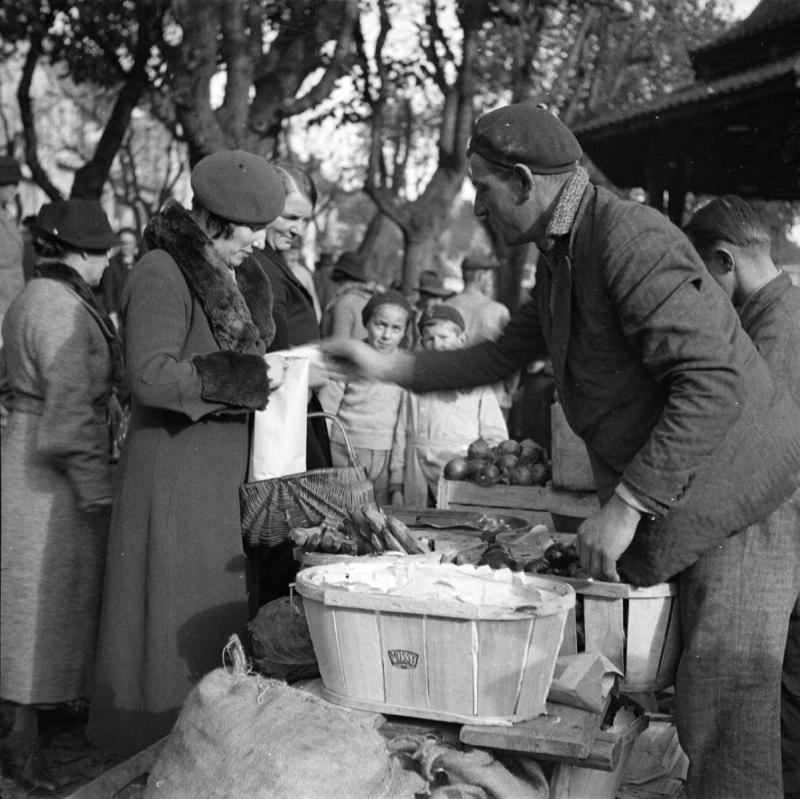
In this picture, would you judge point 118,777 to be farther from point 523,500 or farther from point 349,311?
point 349,311

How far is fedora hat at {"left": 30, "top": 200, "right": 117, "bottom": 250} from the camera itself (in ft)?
13.2

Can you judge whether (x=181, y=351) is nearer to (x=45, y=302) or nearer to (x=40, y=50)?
(x=45, y=302)

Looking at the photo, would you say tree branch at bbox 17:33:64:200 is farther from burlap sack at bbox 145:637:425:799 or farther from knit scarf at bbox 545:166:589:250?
burlap sack at bbox 145:637:425:799

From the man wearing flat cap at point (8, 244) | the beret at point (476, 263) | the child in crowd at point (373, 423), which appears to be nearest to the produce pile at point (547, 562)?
the child in crowd at point (373, 423)

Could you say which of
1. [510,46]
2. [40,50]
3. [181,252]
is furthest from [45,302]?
[510,46]

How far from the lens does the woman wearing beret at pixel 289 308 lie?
407 centimetres

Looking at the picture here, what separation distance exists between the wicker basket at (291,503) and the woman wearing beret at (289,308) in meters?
0.37

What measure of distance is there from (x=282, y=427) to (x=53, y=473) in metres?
0.99

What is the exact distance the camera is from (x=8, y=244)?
614cm

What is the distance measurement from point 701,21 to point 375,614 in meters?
21.0

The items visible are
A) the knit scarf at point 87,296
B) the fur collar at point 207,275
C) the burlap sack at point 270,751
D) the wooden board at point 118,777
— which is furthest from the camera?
the knit scarf at point 87,296

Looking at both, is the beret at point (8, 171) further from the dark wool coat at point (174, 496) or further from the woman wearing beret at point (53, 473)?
the dark wool coat at point (174, 496)

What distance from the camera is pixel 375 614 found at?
2.67m

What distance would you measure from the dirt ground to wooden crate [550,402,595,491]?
2500mm
